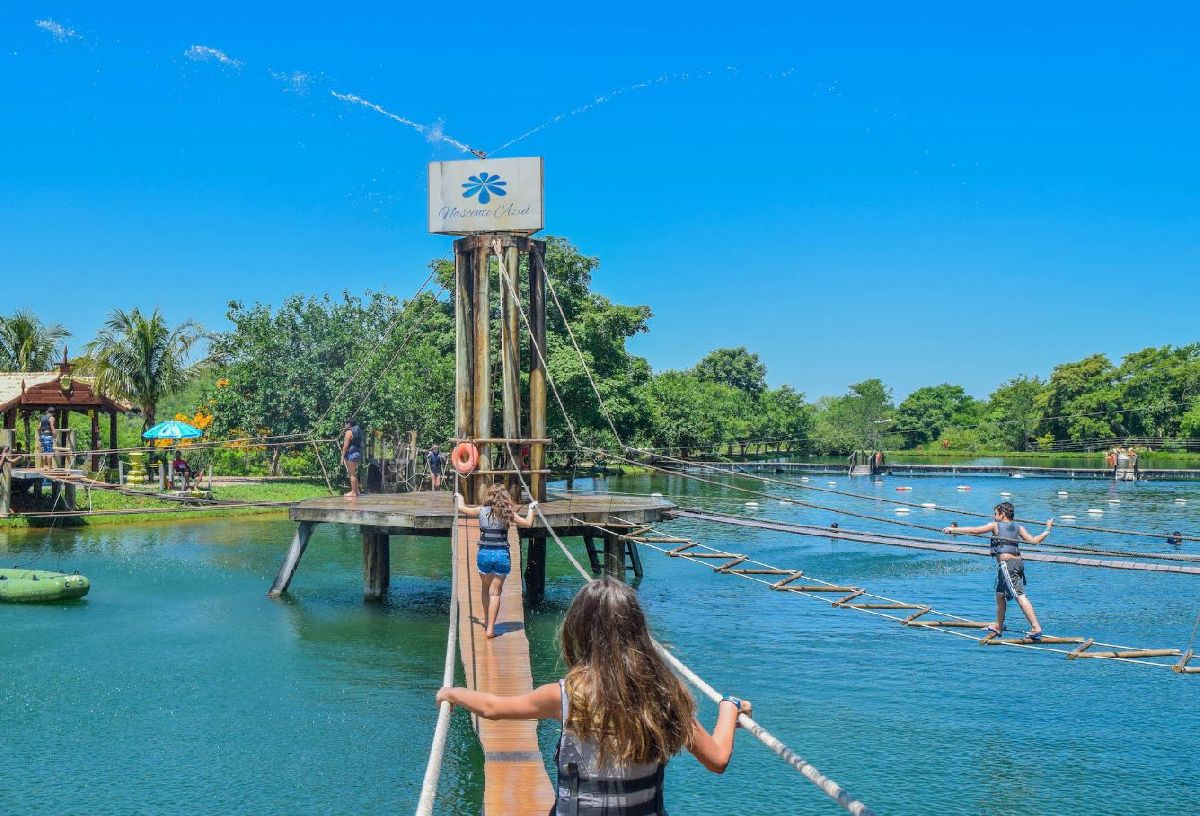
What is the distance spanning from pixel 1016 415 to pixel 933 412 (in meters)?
25.1

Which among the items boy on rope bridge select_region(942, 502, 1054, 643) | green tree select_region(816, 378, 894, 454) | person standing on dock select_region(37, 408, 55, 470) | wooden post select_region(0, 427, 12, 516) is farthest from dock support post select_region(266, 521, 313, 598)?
green tree select_region(816, 378, 894, 454)

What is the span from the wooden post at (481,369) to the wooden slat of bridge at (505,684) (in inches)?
38.8

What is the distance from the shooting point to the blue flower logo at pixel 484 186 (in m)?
19.3

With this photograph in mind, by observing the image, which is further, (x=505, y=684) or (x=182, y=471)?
(x=182, y=471)

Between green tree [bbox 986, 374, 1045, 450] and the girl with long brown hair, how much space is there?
108 meters

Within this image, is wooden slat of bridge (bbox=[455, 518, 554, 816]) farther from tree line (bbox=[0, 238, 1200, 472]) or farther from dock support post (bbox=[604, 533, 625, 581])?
tree line (bbox=[0, 238, 1200, 472])

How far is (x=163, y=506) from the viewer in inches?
1495

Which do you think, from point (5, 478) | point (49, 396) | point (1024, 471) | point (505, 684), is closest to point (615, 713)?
point (505, 684)

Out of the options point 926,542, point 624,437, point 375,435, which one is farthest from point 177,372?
point 926,542

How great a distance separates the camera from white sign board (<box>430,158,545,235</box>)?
63.0ft

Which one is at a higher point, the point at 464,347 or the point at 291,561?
the point at 464,347

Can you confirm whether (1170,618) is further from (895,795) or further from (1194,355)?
(1194,355)

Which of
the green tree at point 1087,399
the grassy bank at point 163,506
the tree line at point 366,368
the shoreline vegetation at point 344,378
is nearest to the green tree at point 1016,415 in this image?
the green tree at point 1087,399

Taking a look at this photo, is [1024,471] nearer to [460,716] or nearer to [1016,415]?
[1016,415]
